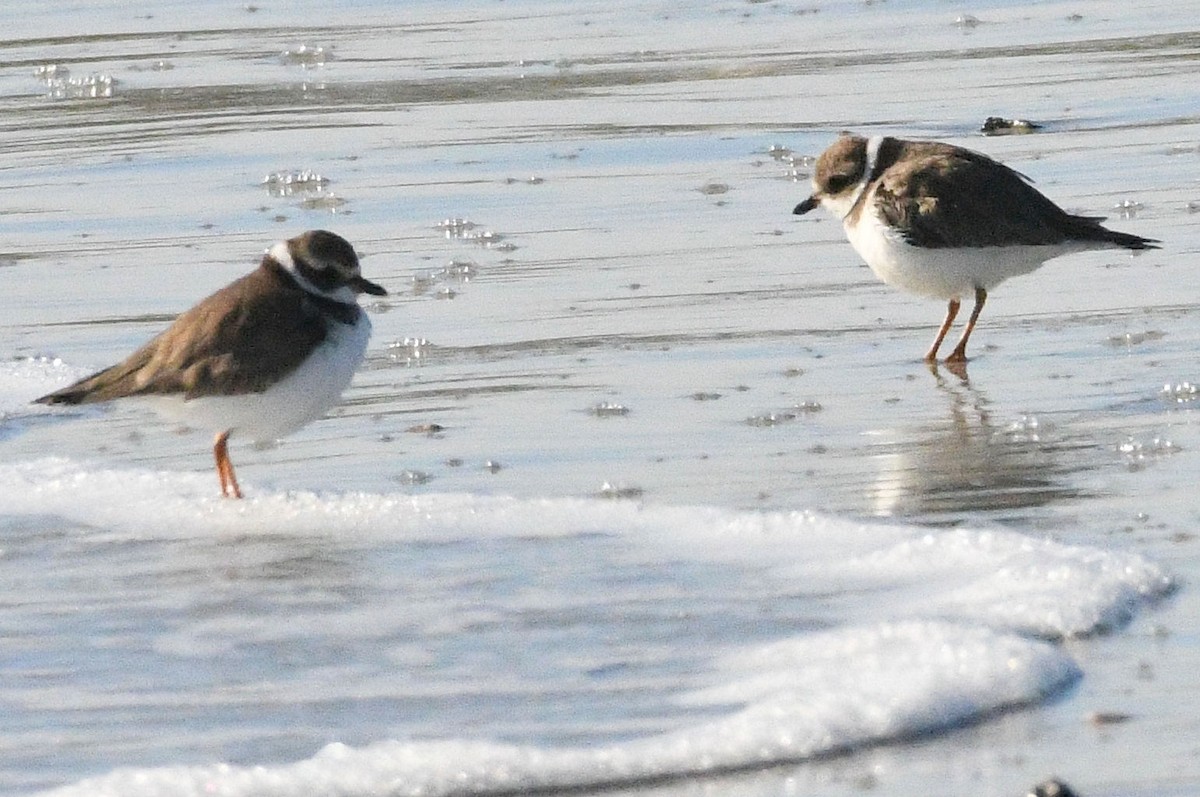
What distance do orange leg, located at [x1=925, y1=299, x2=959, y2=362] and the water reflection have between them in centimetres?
67

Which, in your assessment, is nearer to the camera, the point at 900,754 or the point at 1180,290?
the point at 900,754

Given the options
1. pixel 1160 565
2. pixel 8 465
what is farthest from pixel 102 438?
pixel 1160 565

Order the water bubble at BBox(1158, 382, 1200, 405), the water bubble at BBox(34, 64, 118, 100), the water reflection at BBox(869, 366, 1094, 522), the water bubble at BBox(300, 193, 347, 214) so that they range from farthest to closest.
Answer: the water bubble at BBox(34, 64, 118, 100)
the water bubble at BBox(300, 193, 347, 214)
the water bubble at BBox(1158, 382, 1200, 405)
the water reflection at BBox(869, 366, 1094, 522)

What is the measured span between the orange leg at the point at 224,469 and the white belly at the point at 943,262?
109 inches

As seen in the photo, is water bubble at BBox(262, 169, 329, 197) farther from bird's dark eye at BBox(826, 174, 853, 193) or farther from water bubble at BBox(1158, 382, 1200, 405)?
water bubble at BBox(1158, 382, 1200, 405)

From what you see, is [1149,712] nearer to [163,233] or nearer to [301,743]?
[301,743]

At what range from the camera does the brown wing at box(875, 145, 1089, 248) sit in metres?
8.08

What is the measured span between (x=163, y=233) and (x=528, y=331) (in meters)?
2.57

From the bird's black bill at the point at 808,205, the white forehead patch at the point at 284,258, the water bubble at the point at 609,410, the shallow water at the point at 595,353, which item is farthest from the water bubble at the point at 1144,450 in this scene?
the bird's black bill at the point at 808,205

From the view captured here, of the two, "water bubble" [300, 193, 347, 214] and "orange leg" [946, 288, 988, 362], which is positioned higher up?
"orange leg" [946, 288, 988, 362]

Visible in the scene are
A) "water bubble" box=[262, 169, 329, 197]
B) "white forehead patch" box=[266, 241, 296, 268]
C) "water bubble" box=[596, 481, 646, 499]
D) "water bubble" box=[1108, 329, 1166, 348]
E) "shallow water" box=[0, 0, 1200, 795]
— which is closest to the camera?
"shallow water" box=[0, 0, 1200, 795]

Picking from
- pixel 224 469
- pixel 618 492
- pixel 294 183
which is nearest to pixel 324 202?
pixel 294 183

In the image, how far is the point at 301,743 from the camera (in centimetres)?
431

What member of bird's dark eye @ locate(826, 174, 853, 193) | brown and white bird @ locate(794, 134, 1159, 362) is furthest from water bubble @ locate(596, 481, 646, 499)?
bird's dark eye @ locate(826, 174, 853, 193)
